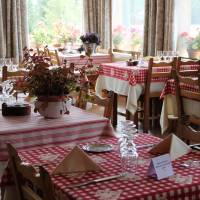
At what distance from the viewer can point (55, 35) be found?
870cm

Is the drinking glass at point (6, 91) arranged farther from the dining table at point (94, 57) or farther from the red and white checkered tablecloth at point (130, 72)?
the dining table at point (94, 57)

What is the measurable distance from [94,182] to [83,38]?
5.63 m

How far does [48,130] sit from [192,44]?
441cm

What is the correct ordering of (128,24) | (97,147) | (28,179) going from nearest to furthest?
1. (28,179)
2. (97,147)
3. (128,24)

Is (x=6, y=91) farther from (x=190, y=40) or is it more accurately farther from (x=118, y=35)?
(x=118, y=35)

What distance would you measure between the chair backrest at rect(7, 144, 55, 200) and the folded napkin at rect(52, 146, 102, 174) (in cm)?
13

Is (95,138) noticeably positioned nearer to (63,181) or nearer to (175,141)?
(175,141)

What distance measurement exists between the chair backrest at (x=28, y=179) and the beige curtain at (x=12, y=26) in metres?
5.89

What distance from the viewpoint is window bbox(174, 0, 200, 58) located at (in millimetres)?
6836

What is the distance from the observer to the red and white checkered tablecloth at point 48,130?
270 centimetres

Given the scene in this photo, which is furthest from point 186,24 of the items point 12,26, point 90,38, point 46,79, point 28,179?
point 28,179

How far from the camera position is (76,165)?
77.5 inches

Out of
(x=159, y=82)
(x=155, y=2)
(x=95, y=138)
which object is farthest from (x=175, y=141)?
(x=155, y=2)

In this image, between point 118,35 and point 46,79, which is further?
point 118,35
